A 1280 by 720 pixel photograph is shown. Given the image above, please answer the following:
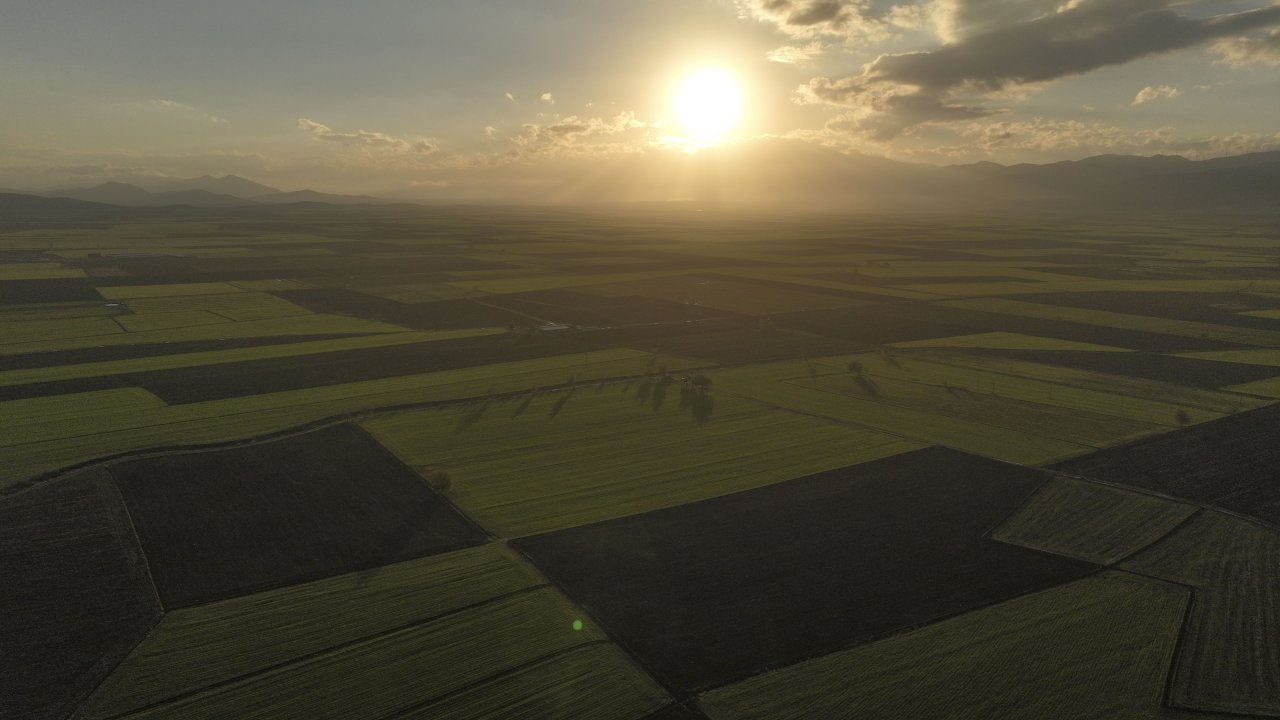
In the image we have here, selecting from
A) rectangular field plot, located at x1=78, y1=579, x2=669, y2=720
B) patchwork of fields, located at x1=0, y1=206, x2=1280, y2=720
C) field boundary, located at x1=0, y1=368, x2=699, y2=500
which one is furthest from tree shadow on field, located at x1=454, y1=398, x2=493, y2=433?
rectangular field plot, located at x1=78, y1=579, x2=669, y2=720

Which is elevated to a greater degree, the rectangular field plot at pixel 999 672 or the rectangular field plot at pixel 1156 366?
the rectangular field plot at pixel 1156 366

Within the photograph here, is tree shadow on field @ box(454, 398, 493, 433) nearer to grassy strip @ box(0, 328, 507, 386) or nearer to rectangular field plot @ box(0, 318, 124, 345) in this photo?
grassy strip @ box(0, 328, 507, 386)

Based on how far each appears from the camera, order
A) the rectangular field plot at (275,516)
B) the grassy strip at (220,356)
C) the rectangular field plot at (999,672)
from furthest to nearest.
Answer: the grassy strip at (220,356), the rectangular field plot at (275,516), the rectangular field plot at (999,672)

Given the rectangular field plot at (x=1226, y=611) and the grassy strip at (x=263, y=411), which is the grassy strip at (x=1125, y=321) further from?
the rectangular field plot at (x=1226, y=611)

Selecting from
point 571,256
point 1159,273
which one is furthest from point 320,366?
point 1159,273

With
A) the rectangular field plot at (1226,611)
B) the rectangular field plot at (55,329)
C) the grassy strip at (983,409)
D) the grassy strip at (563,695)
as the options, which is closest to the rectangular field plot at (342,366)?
the rectangular field plot at (55,329)

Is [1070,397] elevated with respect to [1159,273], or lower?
lower

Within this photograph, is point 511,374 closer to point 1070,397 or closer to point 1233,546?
point 1070,397
